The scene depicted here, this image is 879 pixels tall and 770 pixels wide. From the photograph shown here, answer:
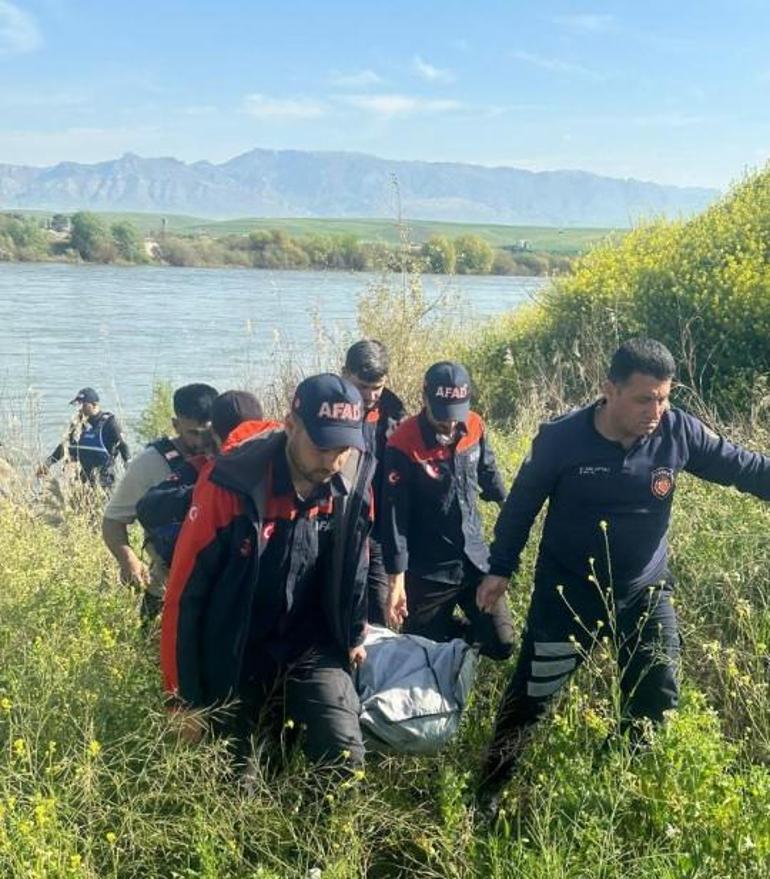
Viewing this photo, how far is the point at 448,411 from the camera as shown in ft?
15.7

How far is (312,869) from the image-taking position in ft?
9.48

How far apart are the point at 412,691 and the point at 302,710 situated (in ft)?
1.45

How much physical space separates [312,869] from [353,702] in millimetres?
653

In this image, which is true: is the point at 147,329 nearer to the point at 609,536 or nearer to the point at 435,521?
the point at 435,521

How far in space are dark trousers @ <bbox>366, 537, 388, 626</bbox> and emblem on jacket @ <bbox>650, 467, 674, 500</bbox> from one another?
114 cm

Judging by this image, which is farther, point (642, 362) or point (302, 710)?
point (642, 362)

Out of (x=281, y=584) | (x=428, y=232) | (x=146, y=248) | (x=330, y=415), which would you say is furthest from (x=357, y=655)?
(x=146, y=248)

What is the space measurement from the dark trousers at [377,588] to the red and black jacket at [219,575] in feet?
2.74

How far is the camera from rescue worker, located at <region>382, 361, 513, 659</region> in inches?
188

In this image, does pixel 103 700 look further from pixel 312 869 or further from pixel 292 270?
pixel 292 270

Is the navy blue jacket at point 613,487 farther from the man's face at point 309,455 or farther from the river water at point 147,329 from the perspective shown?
the river water at point 147,329

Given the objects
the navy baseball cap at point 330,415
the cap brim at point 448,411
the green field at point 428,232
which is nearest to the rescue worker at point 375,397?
the cap brim at point 448,411

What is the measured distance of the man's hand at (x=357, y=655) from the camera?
11.6ft

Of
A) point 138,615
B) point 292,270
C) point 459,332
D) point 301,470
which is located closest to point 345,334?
point 459,332
